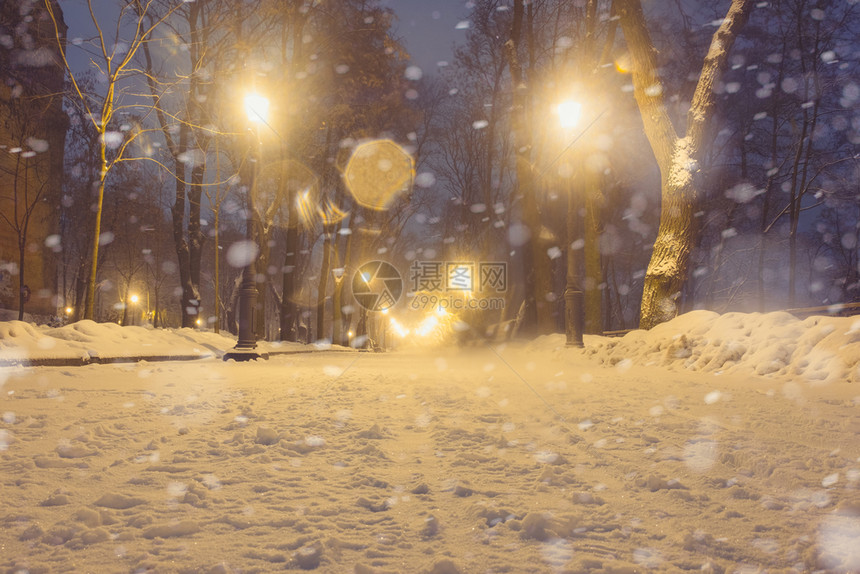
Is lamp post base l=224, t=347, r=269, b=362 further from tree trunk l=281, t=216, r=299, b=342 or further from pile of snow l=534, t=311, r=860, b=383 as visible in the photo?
tree trunk l=281, t=216, r=299, b=342

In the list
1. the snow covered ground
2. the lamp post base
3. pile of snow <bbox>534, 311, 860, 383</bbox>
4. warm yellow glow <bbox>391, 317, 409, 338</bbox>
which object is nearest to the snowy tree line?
pile of snow <bbox>534, 311, 860, 383</bbox>

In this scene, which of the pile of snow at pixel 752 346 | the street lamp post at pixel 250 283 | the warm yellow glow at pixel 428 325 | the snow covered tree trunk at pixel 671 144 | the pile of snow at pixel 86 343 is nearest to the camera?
the pile of snow at pixel 752 346

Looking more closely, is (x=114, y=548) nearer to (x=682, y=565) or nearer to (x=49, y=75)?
(x=682, y=565)

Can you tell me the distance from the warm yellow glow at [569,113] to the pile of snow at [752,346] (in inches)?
195

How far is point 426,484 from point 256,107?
420 inches

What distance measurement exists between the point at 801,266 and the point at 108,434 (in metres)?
38.2

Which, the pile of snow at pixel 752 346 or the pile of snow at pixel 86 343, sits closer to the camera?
the pile of snow at pixel 752 346

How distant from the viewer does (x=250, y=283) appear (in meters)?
11.3

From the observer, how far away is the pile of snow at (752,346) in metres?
6.45

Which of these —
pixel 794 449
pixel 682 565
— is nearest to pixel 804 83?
pixel 794 449

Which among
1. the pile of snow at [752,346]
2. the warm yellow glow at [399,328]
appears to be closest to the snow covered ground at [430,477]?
the pile of snow at [752,346]

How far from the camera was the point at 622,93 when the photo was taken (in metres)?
18.5

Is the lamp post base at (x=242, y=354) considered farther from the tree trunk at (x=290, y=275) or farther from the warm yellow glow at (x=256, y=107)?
the tree trunk at (x=290, y=275)

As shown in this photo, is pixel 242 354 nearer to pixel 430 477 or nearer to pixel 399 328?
pixel 430 477
